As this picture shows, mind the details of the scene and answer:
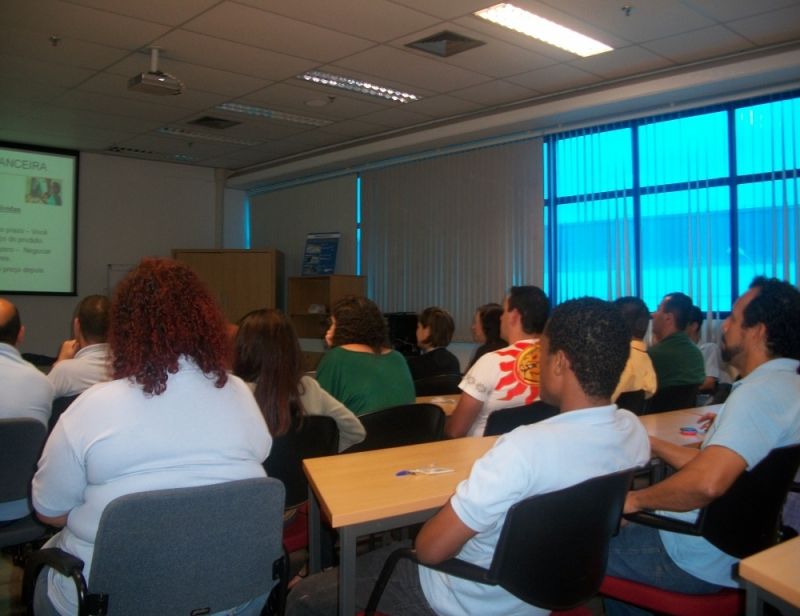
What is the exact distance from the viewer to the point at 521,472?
1.34 metres

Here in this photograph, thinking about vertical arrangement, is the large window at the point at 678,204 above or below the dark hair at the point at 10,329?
above

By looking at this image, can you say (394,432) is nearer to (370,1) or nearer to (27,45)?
(370,1)

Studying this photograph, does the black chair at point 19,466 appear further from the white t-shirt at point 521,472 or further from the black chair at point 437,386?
the black chair at point 437,386

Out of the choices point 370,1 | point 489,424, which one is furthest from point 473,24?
point 489,424

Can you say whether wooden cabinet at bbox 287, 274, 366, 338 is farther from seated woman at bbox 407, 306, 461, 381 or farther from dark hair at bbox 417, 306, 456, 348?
dark hair at bbox 417, 306, 456, 348

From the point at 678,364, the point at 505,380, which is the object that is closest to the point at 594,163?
the point at 678,364

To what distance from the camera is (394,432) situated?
269 centimetres

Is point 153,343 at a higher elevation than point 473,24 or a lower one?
lower

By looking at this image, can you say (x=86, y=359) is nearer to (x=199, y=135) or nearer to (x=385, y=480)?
(x=385, y=480)

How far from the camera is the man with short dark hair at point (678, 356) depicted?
158 inches

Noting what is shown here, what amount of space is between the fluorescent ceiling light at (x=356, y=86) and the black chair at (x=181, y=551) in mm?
4482

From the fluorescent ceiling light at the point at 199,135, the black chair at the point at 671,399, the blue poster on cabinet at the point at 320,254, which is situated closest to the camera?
the black chair at the point at 671,399

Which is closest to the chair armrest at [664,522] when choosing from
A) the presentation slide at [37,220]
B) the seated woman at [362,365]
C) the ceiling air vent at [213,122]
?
the seated woman at [362,365]

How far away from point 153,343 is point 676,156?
5.09 m
